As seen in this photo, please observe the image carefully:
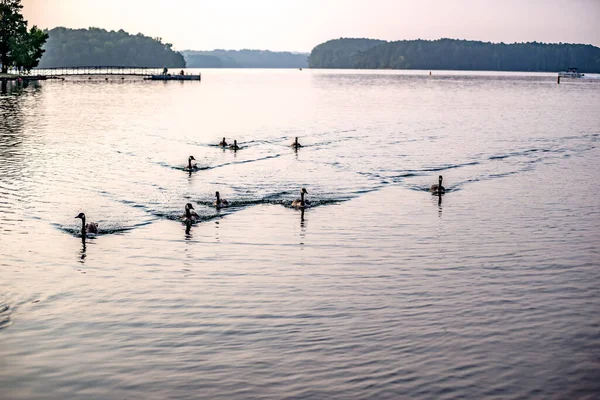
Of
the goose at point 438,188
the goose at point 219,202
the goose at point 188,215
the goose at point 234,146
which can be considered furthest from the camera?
the goose at point 234,146

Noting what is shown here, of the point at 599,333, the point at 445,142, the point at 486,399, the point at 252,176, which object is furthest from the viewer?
the point at 445,142

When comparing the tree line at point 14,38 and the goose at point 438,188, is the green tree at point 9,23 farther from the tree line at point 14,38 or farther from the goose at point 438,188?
the goose at point 438,188

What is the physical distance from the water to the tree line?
Result: 12532 centimetres

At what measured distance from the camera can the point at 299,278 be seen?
2508 cm

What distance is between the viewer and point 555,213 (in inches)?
1448

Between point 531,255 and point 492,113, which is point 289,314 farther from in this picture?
point 492,113

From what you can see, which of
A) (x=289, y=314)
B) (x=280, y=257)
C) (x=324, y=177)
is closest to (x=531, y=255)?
(x=280, y=257)

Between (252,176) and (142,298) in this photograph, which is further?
(252,176)

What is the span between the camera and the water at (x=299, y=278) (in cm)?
1753

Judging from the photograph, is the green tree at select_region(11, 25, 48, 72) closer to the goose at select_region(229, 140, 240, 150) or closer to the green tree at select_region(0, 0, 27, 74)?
the green tree at select_region(0, 0, 27, 74)

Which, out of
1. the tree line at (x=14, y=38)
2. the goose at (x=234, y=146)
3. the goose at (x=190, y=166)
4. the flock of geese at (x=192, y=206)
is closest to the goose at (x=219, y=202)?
the flock of geese at (x=192, y=206)

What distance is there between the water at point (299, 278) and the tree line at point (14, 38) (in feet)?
411

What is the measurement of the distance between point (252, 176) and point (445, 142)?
2864cm

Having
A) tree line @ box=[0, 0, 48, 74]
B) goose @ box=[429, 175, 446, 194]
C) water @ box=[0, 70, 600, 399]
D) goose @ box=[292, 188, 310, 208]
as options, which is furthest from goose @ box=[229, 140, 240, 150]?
tree line @ box=[0, 0, 48, 74]
